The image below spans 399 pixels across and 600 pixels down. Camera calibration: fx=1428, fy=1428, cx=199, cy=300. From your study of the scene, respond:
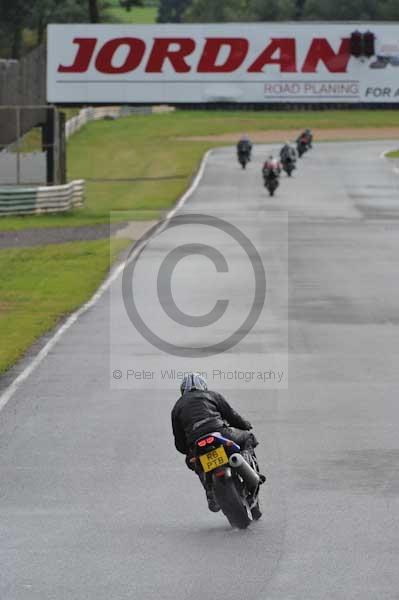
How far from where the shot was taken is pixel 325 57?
4691 centimetres

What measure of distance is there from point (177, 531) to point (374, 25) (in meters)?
38.5

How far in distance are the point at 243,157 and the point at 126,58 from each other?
21.1 meters

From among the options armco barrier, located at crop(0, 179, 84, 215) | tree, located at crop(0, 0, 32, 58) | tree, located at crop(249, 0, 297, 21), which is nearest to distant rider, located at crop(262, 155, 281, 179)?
armco barrier, located at crop(0, 179, 84, 215)

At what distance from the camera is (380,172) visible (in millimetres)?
67375

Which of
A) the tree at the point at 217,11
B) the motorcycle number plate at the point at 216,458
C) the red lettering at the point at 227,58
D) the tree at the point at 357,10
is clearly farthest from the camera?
the tree at the point at 217,11

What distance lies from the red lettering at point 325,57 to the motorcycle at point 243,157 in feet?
66.8

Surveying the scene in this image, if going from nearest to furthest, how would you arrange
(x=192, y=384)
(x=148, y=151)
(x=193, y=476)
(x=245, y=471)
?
(x=245, y=471), (x=192, y=384), (x=193, y=476), (x=148, y=151)

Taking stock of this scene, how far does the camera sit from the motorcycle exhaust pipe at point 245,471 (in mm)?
10727

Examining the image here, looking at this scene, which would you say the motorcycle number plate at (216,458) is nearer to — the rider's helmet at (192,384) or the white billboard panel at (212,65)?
the rider's helmet at (192,384)

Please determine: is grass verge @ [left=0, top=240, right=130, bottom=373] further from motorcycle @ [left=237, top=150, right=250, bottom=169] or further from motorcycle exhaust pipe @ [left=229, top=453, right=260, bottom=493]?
motorcycle @ [left=237, top=150, right=250, bottom=169]

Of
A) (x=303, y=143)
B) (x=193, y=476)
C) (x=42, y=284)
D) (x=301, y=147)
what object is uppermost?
(x=193, y=476)

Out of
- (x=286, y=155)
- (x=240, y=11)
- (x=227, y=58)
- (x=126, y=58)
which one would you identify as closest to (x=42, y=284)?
(x=126, y=58)

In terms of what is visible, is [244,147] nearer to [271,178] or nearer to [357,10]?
[271,178]

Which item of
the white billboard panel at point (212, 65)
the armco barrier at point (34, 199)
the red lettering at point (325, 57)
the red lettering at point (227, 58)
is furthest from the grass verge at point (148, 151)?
the red lettering at point (325, 57)
